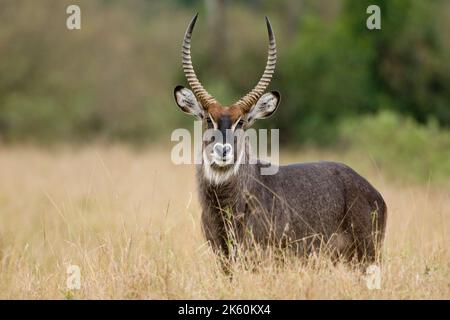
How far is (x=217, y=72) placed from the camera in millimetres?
27297

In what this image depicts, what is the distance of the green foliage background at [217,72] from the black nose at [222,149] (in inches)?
575

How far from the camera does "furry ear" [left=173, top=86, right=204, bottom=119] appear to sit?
7.73 m

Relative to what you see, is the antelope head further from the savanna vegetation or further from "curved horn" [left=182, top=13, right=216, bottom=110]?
the savanna vegetation

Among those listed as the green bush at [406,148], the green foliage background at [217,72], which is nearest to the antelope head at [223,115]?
the green bush at [406,148]

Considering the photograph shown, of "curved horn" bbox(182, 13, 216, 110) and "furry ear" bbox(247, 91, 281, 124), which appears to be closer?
"curved horn" bbox(182, 13, 216, 110)

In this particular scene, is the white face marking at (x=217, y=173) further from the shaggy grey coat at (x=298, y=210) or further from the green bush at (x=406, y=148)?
the green bush at (x=406, y=148)

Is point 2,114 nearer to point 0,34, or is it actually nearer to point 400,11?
point 0,34

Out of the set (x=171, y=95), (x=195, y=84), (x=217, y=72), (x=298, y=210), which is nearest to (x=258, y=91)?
(x=195, y=84)

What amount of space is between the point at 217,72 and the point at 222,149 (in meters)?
20.6

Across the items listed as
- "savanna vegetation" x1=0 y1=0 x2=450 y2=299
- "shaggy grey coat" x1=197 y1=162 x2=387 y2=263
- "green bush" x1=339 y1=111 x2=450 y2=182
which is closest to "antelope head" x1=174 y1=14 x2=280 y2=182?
"shaggy grey coat" x1=197 y1=162 x2=387 y2=263

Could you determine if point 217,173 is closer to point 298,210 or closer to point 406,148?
point 298,210

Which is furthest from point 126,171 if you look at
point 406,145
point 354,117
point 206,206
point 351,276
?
point 351,276

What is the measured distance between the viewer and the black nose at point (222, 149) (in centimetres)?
692

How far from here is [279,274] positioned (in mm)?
6391
